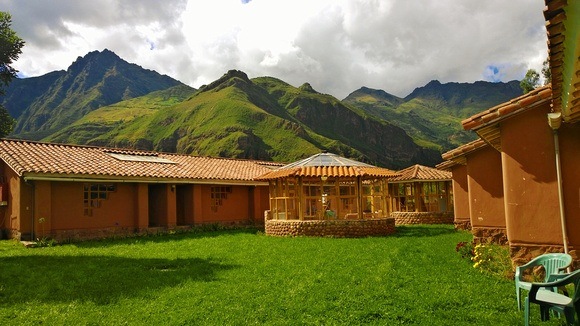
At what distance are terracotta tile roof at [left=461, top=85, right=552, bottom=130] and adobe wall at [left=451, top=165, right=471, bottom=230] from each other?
9.63 m

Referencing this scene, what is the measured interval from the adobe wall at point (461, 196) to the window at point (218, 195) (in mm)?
10857

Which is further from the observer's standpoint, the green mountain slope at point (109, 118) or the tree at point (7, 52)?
the green mountain slope at point (109, 118)

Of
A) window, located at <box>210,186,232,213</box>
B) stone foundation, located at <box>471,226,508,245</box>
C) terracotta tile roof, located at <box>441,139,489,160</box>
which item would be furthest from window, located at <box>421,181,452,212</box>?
stone foundation, located at <box>471,226,508,245</box>

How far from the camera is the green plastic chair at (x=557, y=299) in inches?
173

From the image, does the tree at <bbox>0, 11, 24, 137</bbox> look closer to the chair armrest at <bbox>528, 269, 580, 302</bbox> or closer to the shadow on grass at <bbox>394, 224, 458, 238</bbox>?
the shadow on grass at <bbox>394, 224, 458, 238</bbox>

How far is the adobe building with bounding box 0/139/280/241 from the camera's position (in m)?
14.6

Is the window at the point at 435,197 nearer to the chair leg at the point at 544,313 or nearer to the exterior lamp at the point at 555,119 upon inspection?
the exterior lamp at the point at 555,119

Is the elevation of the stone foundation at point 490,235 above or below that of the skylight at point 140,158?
below

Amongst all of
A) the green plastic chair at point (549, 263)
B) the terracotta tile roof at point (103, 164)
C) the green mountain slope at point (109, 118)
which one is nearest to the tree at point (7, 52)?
the terracotta tile roof at point (103, 164)

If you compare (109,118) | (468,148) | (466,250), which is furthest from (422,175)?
(109,118)

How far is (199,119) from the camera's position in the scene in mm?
95000

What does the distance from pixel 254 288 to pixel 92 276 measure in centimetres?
368

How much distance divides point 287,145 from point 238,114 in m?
16.7

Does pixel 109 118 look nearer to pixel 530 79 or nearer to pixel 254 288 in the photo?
pixel 530 79
